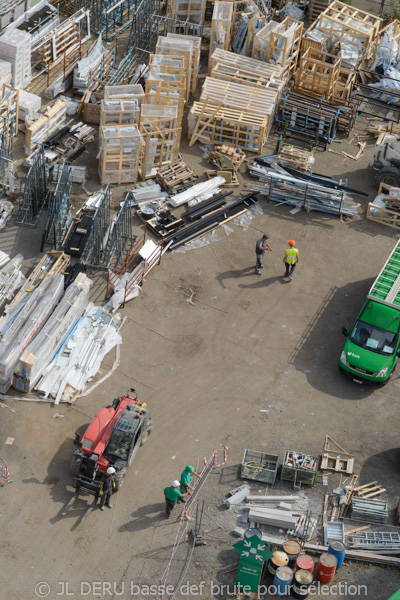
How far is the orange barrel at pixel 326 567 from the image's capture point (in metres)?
22.8

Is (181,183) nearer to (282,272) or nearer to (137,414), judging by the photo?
(282,272)

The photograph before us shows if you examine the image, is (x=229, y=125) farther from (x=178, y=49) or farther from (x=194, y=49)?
(x=194, y=49)

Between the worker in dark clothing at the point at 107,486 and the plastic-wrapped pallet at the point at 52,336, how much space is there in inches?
158

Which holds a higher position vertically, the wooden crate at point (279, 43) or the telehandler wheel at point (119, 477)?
the wooden crate at point (279, 43)

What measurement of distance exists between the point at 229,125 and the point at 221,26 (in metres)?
5.84

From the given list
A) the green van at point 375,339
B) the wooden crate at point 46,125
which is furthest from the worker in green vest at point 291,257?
the wooden crate at point 46,125

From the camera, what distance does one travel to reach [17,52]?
119ft

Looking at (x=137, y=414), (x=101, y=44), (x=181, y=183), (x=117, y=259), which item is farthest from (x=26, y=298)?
(x=101, y=44)

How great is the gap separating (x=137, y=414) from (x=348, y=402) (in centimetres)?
638

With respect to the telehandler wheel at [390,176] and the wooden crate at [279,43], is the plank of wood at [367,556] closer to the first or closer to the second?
the telehandler wheel at [390,176]

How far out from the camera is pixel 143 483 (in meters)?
25.0

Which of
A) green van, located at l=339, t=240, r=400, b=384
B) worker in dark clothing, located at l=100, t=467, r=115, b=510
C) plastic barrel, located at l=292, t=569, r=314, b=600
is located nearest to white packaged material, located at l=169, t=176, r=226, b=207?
green van, located at l=339, t=240, r=400, b=384

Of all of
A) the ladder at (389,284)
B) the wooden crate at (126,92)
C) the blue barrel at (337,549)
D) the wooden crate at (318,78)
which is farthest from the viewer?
the wooden crate at (318,78)

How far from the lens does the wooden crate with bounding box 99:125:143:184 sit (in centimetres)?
3272
